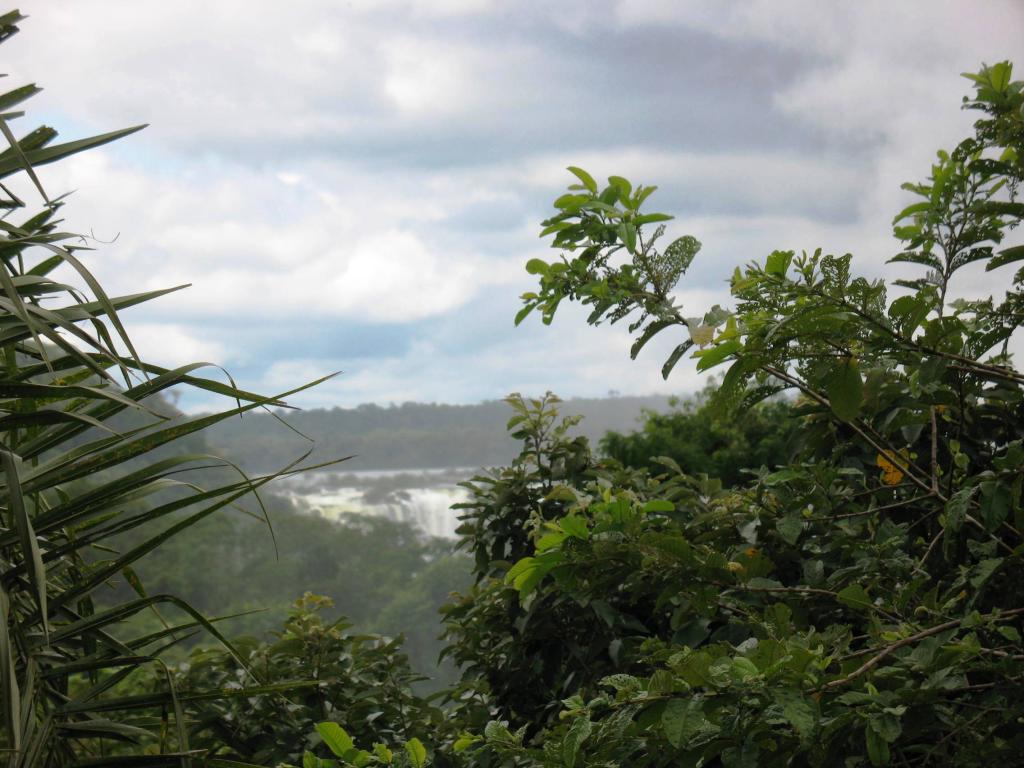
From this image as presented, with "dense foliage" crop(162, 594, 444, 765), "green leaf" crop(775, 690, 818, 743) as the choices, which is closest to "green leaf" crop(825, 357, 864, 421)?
"green leaf" crop(775, 690, 818, 743)

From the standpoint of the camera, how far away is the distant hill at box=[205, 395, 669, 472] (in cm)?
650

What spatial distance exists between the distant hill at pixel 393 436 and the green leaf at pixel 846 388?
490 cm

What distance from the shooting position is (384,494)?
630cm

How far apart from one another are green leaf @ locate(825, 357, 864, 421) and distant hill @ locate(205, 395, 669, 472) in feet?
16.1

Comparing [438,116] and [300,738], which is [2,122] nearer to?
[300,738]

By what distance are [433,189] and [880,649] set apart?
4.64 metres

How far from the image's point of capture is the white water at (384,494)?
18.7 feet

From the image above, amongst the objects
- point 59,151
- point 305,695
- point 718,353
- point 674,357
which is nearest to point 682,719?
point 718,353

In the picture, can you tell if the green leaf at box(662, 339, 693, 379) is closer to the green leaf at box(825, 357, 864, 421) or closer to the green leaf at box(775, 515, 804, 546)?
the green leaf at box(825, 357, 864, 421)

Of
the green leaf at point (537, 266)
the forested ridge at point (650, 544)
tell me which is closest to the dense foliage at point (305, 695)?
the forested ridge at point (650, 544)

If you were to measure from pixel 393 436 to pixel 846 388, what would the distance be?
20.8 ft

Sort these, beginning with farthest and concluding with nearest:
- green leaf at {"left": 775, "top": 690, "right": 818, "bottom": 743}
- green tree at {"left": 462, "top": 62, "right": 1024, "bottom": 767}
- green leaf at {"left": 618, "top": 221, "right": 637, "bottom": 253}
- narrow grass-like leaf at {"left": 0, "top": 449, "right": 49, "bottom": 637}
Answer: green leaf at {"left": 618, "top": 221, "right": 637, "bottom": 253}
narrow grass-like leaf at {"left": 0, "top": 449, "right": 49, "bottom": 637}
green tree at {"left": 462, "top": 62, "right": 1024, "bottom": 767}
green leaf at {"left": 775, "top": 690, "right": 818, "bottom": 743}

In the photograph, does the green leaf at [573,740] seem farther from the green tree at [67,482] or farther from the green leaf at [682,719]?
the green tree at [67,482]

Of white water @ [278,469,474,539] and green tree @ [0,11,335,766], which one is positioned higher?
green tree @ [0,11,335,766]
